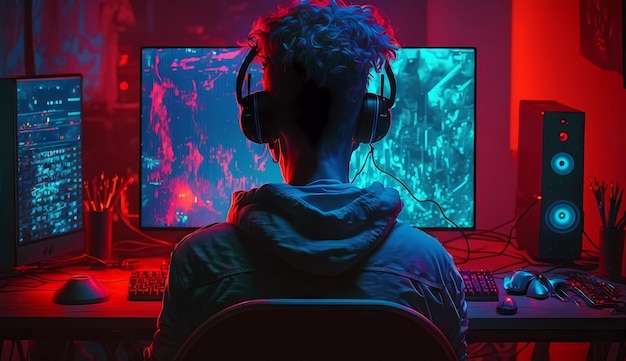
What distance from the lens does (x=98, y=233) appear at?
2186 mm

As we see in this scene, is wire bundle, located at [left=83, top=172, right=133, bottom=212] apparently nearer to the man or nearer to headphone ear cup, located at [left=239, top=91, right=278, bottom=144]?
headphone ear cup, located at [left=239, top=91, right=278, bottom=144]

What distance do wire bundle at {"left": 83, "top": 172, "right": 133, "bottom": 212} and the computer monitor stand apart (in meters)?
0.04


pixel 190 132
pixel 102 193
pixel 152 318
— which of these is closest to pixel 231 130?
pixel 190 132

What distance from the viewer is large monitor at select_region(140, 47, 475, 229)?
2.16 m

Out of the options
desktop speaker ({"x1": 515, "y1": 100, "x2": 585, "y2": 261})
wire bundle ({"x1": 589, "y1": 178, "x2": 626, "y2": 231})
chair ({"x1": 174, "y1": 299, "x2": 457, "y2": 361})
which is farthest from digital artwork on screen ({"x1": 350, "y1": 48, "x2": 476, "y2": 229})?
chair ({"x1": 174, "y1": 299, "x2": 457, "y2": 361})

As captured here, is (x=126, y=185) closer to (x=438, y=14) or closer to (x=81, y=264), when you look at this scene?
(x=81, y=264)

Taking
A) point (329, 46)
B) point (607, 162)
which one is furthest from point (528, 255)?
point (329, 46)

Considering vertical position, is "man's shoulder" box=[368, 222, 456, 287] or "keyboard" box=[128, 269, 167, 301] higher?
"man's shoulder" box=[368, 222, 456, 287]

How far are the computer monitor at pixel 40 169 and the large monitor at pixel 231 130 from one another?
0.65 feet

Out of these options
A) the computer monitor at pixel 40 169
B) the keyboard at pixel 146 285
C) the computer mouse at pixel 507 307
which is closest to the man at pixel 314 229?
the computer mouse at pixel 507 307

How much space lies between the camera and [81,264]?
7.16 feet

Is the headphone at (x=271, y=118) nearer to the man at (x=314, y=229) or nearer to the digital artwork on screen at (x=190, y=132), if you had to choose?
A: the man at (x=314, y=229)

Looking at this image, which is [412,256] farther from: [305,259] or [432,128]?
[432,128]

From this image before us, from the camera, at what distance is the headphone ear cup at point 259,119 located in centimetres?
159
